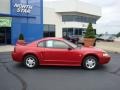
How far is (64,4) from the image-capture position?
53438 millimetres

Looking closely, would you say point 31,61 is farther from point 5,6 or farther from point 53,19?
point 53,19

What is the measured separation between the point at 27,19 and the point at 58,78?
2644cm

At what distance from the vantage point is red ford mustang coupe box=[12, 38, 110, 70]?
12586 millimetres

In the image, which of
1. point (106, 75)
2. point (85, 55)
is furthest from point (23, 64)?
point (106, 75)

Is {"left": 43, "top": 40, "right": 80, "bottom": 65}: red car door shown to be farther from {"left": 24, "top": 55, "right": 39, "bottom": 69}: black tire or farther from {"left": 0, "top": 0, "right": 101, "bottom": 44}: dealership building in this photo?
{"left": 0, "top": 0, "right": 101, "bottom": 44}: dealership building

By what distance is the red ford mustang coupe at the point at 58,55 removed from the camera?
1259 centimetres

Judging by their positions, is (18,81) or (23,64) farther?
(23,64)

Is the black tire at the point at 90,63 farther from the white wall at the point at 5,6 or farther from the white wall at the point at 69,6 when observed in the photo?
the white wall at the point at 69,6

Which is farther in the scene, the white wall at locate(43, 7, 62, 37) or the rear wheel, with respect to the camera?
the white wall at locate(43, 7, 62, 37)

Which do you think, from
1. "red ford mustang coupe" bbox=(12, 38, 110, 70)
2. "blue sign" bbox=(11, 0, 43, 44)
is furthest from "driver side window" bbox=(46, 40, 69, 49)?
"blue sign" bbox=(11, 0, 43, 44)

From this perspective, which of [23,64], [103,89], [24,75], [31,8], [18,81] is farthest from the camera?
[31,8]

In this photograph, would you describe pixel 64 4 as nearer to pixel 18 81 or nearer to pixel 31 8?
pixel 31 8

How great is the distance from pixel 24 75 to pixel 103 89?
361cm

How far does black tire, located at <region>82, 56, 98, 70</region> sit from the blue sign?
23.3m
